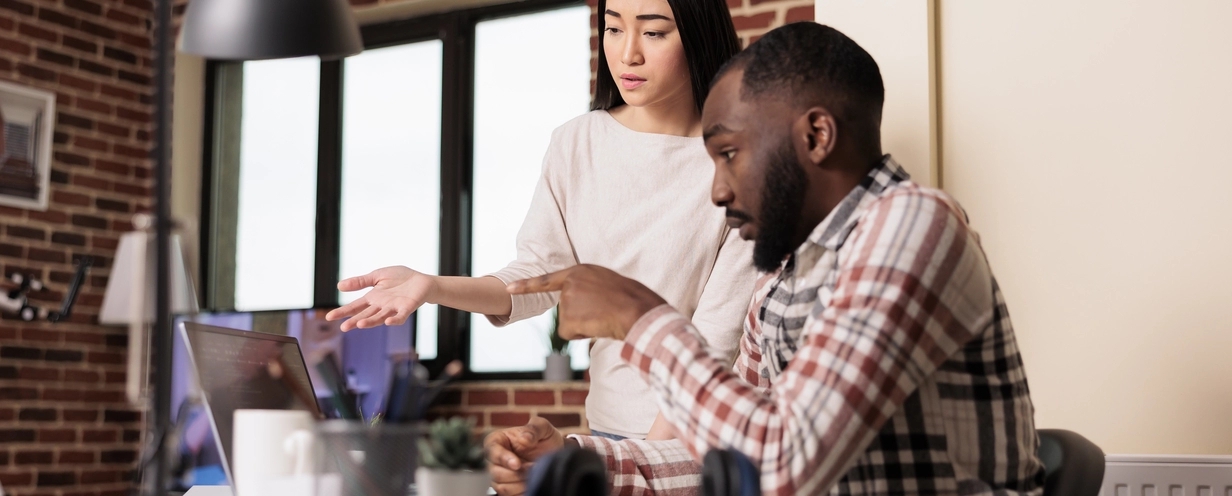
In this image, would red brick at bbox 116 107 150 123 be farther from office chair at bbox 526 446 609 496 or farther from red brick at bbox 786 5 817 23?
office chair at bbox 526 446 609 496

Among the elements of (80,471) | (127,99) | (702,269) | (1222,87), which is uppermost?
(127,99)

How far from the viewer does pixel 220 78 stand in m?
4.65

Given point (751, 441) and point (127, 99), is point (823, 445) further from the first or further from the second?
point (127, 99)

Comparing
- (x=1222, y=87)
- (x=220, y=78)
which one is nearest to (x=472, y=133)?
(x=220, y=78)

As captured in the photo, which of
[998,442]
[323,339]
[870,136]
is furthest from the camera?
[323,339]

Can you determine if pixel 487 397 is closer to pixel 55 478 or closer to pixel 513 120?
pixel 513 120

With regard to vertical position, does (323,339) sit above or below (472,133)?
below

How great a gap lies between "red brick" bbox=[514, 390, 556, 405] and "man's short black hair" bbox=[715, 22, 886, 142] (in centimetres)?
231

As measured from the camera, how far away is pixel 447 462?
2.77 feet

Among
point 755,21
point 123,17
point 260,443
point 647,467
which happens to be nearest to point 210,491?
point 260,443

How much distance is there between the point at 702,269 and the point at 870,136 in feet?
1.84

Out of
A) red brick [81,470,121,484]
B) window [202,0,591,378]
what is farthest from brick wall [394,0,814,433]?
red brick [81,470,121,484]

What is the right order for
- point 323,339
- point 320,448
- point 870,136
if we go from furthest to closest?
point 323,339
point 870,136
point 320,448

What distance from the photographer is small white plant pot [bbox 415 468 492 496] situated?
2.76 ft
